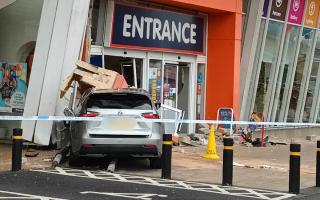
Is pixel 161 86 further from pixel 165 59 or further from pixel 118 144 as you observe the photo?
pixel 118 144

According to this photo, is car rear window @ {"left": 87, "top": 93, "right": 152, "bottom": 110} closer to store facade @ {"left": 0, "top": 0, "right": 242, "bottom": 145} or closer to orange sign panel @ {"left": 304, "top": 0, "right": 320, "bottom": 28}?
store facade @ {"left": 0, "top": 0, "right": 242, "bottom": 145}

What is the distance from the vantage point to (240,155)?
1461cm

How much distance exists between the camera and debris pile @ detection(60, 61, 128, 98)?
12648mm

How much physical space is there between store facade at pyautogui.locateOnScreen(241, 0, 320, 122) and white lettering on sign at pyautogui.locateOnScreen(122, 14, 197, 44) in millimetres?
2438

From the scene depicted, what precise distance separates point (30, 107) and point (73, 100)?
1.08 meters

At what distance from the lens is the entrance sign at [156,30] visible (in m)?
16.5

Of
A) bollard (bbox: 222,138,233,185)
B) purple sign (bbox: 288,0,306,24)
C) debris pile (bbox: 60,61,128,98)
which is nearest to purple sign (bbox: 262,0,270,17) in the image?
purple sign (bbox: 288,0,306,24)

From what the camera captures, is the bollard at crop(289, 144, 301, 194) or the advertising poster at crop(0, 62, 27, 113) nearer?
the bollard at crop(289, 144, 301, 194)

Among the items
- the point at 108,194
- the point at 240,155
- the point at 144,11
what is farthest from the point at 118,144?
the point at 144,11

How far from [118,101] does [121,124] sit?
0.57 metres

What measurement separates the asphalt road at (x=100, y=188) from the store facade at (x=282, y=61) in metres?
10.5

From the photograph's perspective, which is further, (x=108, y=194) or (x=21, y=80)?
(x=21, y=80)

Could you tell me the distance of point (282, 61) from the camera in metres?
21.8

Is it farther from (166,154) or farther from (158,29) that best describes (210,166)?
(158,29)
